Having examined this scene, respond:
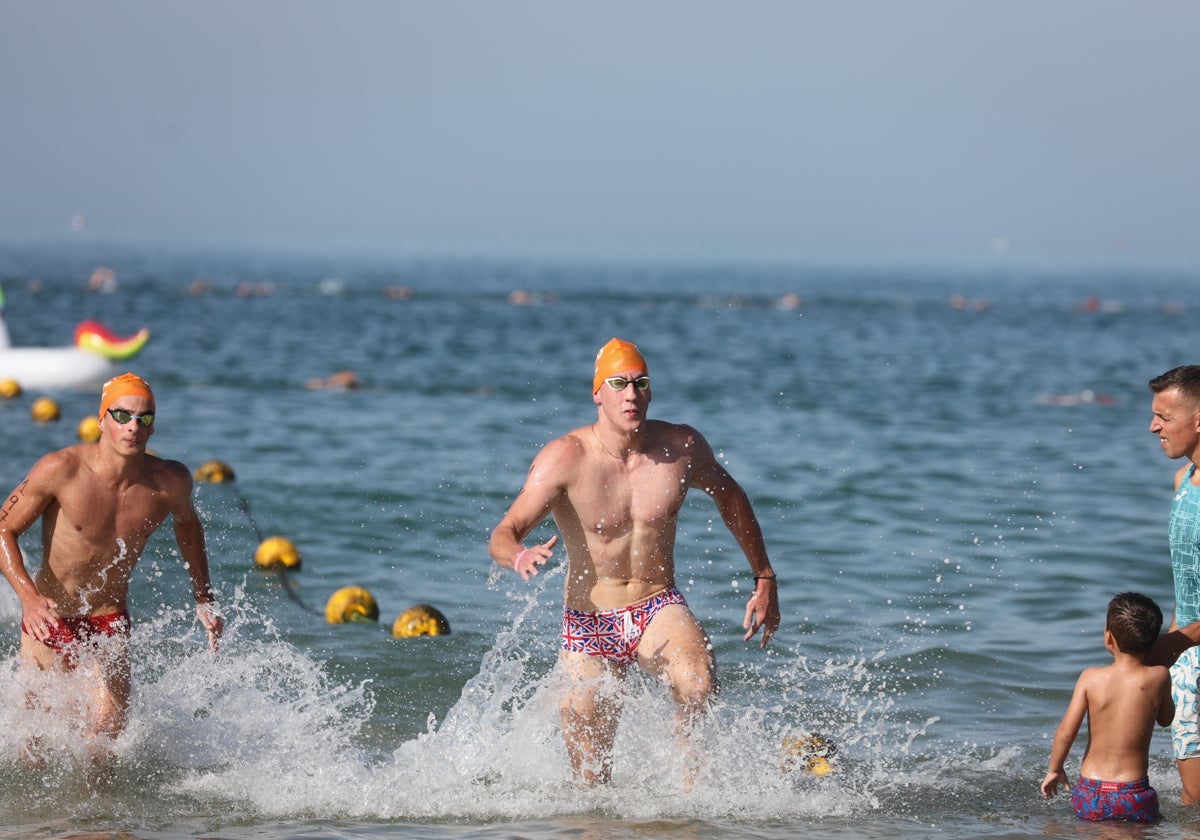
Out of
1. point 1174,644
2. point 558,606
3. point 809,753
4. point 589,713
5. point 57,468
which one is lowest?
point 809,753

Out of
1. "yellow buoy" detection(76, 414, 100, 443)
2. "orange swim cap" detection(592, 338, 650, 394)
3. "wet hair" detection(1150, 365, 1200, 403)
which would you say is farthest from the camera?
"yellow buoy" detection(76, 414, 100, 443)

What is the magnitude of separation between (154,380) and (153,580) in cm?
1430

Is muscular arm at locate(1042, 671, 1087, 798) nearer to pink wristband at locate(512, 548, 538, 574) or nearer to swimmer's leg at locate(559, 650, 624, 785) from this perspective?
swimmer's leg at locate(559, 650, 624, 785)

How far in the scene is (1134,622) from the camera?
5758 millimetres

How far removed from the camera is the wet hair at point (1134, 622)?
576 cm

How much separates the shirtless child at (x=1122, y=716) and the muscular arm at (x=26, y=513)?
Result: 448 cm

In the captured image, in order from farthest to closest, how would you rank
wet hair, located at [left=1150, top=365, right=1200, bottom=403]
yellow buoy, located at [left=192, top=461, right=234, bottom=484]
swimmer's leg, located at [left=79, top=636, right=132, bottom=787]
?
yellow buoy, located at [left=192, top=461, right=234, bottom=484] < swimmer's leg, located at [left=79, top=636, right=132, bottom=787] < wet hair, located at [left=1150, top=365, right=1200, bottom=403]

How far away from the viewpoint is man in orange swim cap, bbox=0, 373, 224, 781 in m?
6.86

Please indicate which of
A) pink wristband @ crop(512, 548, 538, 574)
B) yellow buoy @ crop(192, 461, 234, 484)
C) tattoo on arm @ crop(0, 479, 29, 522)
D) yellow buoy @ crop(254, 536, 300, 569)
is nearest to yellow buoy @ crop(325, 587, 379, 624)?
yellow buoy @ crop(254, 536, 300, 569)

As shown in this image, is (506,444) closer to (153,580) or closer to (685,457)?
(153,580)

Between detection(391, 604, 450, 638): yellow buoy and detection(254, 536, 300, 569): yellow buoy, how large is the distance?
2.23 m

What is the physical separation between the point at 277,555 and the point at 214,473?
367 cm

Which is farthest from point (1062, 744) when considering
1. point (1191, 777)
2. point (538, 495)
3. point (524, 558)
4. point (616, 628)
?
point (538, 495)

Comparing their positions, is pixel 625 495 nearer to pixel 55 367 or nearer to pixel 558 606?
pixel 558 606
